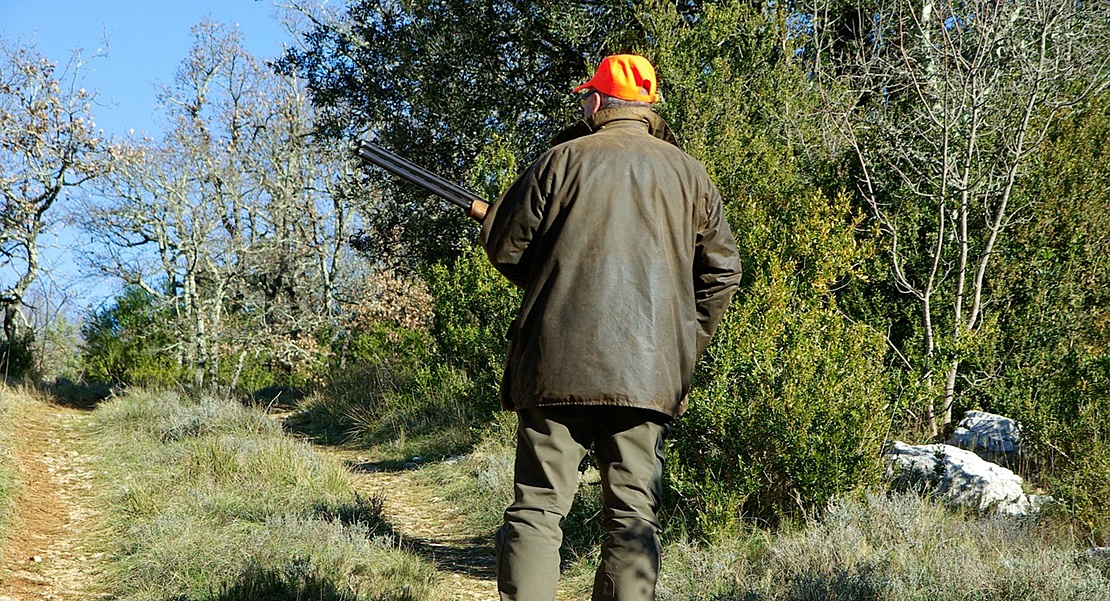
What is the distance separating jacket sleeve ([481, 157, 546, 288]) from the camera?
338 cm

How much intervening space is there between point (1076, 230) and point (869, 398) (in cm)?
337

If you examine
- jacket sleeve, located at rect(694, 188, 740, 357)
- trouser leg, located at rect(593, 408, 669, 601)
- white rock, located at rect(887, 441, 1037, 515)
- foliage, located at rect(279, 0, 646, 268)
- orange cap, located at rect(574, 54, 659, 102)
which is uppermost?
foliage, located at rect(279, 0, 646, 268)

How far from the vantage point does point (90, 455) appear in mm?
8805

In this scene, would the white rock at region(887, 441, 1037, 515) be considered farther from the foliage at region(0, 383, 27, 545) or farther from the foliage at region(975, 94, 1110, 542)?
the foliage at region(0, 383, 27, 545)

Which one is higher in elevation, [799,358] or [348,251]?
[348,251]

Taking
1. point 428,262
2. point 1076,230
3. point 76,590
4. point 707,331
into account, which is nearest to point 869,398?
point 707,331

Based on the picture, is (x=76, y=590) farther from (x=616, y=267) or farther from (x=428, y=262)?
(x=428, y=262)

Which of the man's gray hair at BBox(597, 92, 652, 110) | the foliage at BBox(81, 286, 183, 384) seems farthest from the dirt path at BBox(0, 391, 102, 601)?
the foliage at BBox(81, 286, 183, 384)

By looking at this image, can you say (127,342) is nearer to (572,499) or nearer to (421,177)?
(421,177)

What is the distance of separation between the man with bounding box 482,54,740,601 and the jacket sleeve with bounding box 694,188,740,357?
86 millimetres

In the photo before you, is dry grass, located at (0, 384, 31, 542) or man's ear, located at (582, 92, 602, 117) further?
dry grass, located at (0, 384, 31, 542)

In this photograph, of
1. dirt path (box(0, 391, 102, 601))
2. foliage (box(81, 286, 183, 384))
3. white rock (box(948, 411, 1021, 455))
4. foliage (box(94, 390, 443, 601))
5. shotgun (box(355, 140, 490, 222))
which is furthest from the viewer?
foliage (box(81, 286, 183, 384))

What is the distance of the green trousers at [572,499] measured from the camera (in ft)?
10.4

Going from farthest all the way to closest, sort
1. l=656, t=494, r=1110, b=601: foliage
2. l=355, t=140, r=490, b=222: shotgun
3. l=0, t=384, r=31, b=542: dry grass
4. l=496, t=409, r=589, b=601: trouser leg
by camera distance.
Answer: l=0, t=384, r=31, b=542: dry grass → l=355, t=140, r=490, b=222: shotgun → l=656, t=494, r=1110, b=601: foliage → l=496, t=409, r=589, b=601: trouser leg
